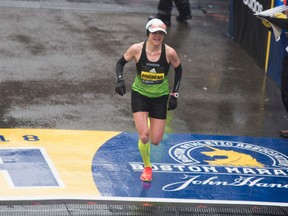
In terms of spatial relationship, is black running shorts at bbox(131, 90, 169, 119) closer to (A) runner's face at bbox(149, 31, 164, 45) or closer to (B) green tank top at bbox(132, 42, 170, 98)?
(B) green tank top at bbox(132, 42, 170, 98)

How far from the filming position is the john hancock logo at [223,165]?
29.1ft

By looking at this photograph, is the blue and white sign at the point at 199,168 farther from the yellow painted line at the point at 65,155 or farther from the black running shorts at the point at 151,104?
the black running shorts at the point at 151,104

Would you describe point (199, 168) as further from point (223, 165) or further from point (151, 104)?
point (151, 104)

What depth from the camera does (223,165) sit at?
9352 millimetres

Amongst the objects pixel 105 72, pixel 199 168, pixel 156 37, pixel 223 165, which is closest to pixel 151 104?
pixel 156 37

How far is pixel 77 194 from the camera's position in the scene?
8133mm

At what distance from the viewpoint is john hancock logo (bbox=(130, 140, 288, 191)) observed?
349 inches

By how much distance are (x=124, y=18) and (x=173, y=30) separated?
1.38m

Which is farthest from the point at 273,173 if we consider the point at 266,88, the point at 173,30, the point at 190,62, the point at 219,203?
the point at 173,30

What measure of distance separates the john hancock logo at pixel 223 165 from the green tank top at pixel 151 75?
112cm

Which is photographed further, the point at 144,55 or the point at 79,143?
the point at 79,143

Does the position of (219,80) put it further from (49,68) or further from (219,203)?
(219,203)

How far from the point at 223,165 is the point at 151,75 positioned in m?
1.75

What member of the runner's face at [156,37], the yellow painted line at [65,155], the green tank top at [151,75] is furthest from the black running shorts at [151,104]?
the yellow painted line at [65,155]
